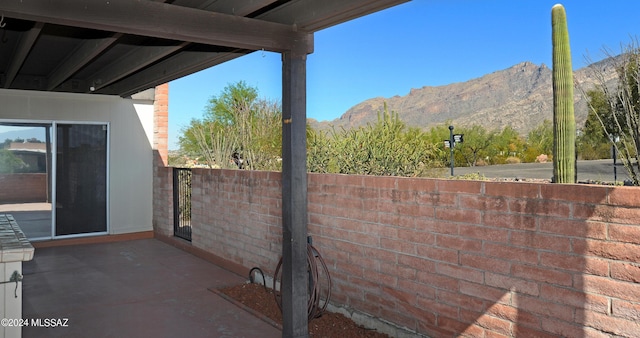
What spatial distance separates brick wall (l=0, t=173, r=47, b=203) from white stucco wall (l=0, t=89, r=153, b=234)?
3.27 ft

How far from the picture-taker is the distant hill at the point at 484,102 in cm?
4756

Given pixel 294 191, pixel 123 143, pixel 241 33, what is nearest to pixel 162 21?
pixel 241 33

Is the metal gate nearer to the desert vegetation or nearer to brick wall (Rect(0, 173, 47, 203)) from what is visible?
the desert vegetation

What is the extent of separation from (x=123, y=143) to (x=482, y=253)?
7.13m

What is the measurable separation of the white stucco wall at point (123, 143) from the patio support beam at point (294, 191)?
5.65 m

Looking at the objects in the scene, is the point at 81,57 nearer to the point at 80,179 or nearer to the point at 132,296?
the point at 132,296

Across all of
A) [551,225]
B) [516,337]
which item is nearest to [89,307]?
[516,337]

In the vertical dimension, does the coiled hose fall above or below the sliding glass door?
below

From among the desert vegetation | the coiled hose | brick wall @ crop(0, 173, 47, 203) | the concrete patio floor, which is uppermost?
the desert vegetation

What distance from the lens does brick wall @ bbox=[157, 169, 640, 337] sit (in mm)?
2324

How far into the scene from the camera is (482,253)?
2898mm

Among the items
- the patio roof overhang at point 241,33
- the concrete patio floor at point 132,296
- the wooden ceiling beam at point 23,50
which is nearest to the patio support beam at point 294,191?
the patio roof overhang at point 241,33

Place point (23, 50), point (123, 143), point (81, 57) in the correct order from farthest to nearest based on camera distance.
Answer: point (123, 143)
point (81, 57)
point (23, 50)

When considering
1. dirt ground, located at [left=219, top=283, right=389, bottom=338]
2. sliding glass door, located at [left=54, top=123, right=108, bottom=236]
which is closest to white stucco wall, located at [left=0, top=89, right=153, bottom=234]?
sliding glass door, located at [left=54, top=123, right=108, bottom=236]
